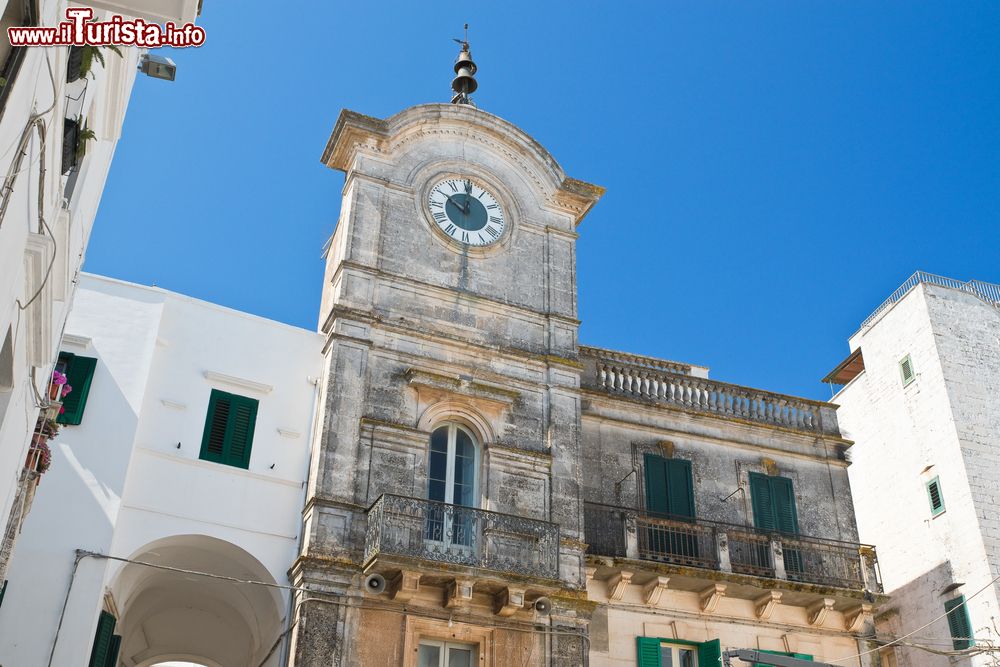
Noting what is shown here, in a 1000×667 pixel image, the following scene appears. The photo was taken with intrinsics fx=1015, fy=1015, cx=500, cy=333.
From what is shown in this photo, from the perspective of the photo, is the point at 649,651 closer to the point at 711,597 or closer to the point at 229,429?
the point at 711,597

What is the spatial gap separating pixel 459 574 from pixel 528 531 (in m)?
1.65

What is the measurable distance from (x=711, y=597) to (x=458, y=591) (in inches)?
211

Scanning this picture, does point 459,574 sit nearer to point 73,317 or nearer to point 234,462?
point 234,462

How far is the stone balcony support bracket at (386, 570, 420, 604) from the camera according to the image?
1583 cm

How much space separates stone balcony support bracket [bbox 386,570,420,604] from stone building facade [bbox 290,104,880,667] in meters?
0.05

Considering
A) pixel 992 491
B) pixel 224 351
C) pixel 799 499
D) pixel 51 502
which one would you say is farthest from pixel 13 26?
pixel 992 491

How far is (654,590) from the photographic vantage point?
18547 mm

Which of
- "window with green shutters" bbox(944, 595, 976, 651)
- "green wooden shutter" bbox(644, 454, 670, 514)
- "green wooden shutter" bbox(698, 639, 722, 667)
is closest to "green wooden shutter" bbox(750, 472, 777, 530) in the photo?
"green wooden shutter" bbox(644, 454, 670, 514)

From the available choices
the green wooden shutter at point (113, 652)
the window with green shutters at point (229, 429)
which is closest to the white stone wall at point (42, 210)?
the window with green shutters at point (229, 429)

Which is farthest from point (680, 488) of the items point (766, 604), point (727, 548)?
point (766, 604)

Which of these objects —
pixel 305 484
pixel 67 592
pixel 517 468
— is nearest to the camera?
pixel 67 592

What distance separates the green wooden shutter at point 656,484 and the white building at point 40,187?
453 inches

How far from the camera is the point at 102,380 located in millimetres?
16750

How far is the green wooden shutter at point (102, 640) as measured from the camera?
15.6 m
